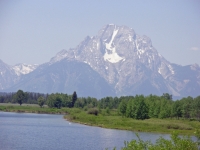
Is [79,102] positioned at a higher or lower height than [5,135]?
higher

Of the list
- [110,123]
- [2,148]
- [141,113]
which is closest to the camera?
[2,148]

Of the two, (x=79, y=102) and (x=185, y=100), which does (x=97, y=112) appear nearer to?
(x=185, y=100)

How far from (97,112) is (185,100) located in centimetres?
2604

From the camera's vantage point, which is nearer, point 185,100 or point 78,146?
point 78,146

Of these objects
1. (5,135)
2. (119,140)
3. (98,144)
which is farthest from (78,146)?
(5,135)

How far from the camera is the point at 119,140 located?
2442 inches

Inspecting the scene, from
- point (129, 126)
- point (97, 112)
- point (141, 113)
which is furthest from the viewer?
point (97, 112)

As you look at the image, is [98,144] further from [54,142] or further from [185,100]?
[185,100]

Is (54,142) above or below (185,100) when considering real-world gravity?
below

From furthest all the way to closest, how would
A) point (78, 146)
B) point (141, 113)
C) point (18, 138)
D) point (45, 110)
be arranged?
point (45, 110), point (141, 113), point (18, 138), point (78, 146)

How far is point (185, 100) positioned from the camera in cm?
11969

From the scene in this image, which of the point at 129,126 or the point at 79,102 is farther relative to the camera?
the point at 79,102

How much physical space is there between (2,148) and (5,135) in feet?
49.3

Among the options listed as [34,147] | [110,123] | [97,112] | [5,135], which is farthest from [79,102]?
[34,147]
